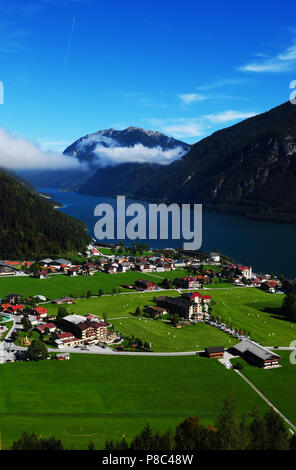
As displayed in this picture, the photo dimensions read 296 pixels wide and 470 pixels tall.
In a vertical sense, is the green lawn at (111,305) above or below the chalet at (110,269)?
below

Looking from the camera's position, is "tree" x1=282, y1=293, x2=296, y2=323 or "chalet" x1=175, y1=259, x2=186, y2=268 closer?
"tree" x1=282, y1=293, x2=296, y2=323

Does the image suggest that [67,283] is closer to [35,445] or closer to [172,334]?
[172,334]

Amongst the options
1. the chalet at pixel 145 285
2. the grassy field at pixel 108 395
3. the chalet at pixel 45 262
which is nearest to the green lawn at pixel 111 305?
the chalet at pixel 145 285

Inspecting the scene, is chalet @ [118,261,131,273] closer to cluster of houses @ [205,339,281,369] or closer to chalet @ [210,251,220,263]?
chalet @ [210,251,220,263]

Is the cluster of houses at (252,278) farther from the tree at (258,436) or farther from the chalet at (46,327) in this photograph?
the tree at (258,436)

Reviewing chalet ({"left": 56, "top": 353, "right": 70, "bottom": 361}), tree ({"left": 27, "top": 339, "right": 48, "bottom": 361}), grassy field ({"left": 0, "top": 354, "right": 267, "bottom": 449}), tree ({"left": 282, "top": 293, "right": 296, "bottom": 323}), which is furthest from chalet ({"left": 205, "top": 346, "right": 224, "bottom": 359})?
tree ({"left": 282, "top": 293, "right": 296, "bottom": 323})

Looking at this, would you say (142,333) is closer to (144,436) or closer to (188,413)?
(188,413)
